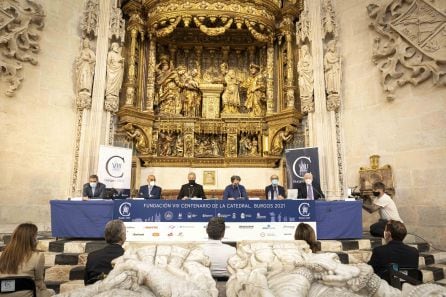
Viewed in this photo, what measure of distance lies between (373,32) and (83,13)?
7573mm

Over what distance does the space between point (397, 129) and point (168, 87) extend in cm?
647

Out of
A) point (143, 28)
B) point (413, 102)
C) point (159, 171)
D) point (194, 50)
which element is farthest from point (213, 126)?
point (413, 102)

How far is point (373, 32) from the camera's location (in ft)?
27.5

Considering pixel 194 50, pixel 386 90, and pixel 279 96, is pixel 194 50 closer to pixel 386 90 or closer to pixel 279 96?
pixel 279 96

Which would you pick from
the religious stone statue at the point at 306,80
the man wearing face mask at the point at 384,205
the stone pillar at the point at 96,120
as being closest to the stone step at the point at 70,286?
the stone pillar at the point at 96,120

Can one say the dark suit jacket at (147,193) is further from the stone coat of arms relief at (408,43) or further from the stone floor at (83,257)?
the stone coat of arms relief at (408,43)

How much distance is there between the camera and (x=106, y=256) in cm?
285

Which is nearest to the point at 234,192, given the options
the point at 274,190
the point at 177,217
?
the point at 274,190

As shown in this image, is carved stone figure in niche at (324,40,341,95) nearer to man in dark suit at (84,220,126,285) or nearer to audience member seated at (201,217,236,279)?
audience member seated at (201,217,236,279)

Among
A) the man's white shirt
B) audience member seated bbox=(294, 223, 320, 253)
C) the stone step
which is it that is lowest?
the stone step

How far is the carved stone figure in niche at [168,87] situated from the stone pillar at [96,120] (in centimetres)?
188

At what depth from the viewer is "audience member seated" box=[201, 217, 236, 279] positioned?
3.00 metres

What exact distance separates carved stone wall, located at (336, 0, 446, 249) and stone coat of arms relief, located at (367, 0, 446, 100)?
0.17 metres

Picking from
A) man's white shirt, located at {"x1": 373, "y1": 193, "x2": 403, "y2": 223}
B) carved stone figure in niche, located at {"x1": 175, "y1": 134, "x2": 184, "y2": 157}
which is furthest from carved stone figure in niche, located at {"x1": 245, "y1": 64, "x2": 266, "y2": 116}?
man's white shirt, located at {"x1": 373, "y1": 193, "x2": 403, "y2": 223}
